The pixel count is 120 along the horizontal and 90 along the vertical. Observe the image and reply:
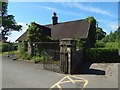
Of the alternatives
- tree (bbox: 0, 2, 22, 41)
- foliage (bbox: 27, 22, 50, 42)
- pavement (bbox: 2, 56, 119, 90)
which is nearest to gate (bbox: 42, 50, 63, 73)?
pavement (bbox: 2, 56, 119, 90)

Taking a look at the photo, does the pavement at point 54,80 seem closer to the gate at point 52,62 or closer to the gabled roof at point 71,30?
the gate at point 52,62

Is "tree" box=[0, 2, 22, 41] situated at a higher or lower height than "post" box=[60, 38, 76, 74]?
higher

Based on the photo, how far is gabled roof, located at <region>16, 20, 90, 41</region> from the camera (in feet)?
92.6

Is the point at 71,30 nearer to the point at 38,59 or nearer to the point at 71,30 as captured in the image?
the point at 71,30

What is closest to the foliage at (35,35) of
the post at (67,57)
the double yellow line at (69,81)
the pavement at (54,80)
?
the pavement at (54,80)

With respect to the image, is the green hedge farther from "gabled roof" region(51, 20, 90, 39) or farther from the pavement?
the pavement

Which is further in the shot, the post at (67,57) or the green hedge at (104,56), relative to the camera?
the green hedge at (104,56)

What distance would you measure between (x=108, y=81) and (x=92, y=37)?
54.6 feet

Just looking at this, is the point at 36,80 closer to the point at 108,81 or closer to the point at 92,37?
the point at 108,81

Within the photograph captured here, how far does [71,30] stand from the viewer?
30.7m

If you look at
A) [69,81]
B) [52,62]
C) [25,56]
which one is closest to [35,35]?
[25,56]

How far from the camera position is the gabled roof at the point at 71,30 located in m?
28.2

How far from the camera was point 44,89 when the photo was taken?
1132cm

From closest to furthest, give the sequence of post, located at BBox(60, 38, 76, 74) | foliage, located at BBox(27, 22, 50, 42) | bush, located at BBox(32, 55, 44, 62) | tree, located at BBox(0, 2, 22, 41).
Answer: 1. post, located at BBox(60, 38, 76, 74)
2. bush, located at BBox(32, 55, 44, 62)
3. foliage, located at BBox(27, 22, 50, 42)
4. tree, located at BBox(0, 2, 22, 41)
